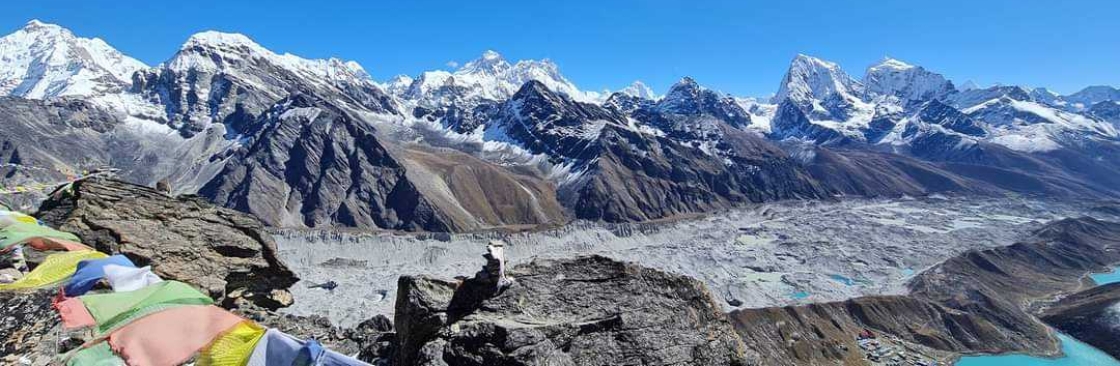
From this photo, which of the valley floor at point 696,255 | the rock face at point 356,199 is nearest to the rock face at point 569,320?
the valley floor at point 696,255

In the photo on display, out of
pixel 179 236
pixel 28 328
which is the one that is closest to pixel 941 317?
pixel 179 236

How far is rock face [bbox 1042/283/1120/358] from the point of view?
316ft

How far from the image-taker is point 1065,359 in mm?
94125

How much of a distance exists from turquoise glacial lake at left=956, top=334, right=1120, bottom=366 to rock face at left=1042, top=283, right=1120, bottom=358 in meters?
1.48

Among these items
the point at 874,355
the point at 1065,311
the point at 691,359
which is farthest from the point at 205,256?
the point at 1065,311

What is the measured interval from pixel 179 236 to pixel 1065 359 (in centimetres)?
12953

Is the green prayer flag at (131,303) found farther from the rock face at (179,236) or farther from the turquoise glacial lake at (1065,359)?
the turquoise glacial lake at (1065,359)

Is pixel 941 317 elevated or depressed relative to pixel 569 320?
depressed

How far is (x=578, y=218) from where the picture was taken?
653 ft

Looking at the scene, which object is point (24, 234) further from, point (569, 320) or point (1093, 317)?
point (1093, 317)

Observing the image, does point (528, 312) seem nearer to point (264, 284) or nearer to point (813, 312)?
point (264, 284)

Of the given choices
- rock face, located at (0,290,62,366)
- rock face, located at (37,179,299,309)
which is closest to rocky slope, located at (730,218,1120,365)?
rock face, located at (37,179,299,309)

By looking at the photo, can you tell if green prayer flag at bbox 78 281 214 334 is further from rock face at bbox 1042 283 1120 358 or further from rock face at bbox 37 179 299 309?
rock face at bbox 1042 283 1120 358

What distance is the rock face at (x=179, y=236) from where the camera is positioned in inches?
786
